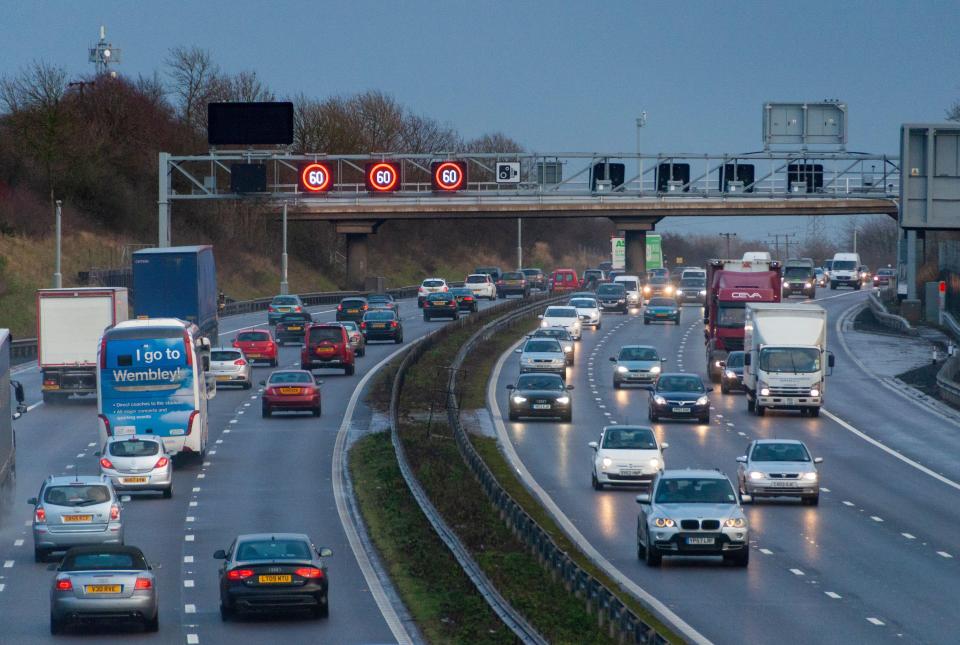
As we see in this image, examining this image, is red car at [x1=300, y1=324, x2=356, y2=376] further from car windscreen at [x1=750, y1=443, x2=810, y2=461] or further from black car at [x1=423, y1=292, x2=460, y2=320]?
car windscreen at [x1=750, y1=443, x2=810, y2=461]

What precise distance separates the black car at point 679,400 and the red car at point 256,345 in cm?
2115

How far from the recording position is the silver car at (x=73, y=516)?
93.7ft

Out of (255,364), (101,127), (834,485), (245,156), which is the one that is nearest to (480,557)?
(834,485)

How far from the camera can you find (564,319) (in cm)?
7888

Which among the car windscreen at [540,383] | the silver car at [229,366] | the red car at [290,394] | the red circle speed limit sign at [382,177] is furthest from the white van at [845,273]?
the red car at [290,394]

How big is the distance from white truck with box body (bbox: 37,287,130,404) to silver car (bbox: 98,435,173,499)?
17.2m

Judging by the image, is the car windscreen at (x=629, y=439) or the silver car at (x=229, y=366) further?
the silver car at (x=229, y=366)

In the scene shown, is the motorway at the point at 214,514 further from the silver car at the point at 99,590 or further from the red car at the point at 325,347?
the red car at the point at 325,347

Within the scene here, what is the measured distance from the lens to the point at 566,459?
144 ft

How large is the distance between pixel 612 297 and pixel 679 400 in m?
49.1

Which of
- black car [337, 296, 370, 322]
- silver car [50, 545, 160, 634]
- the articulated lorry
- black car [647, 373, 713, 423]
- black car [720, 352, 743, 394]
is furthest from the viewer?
black car [337, 296, 370, 322]

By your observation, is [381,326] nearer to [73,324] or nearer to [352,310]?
[352,310]

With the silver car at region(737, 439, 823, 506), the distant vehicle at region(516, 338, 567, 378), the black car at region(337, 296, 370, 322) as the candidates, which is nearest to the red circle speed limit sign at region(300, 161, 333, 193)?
the black car at region(337, 296, 370, 322)

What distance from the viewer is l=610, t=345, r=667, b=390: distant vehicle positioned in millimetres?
61719
